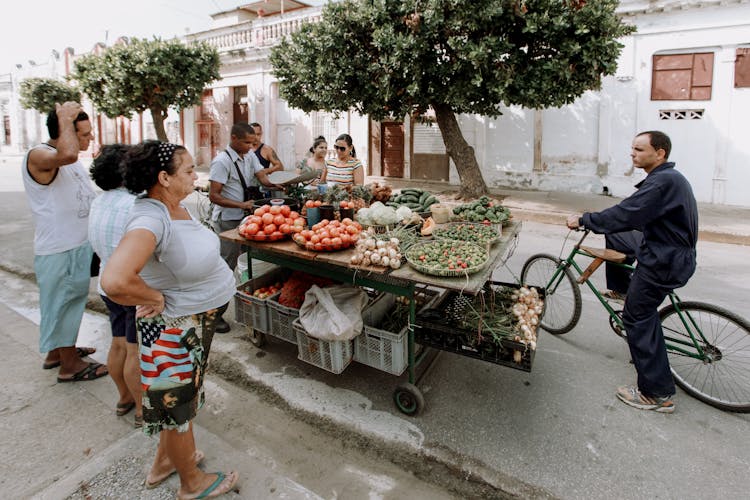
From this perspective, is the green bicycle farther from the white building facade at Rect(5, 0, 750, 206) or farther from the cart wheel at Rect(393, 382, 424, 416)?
the white building facade at Rect(5, 0, 750, 206)

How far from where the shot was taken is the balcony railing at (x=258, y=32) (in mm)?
18891

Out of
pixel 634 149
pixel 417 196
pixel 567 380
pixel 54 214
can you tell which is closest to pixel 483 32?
pixel 417 196

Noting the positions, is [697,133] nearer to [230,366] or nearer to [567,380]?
[567,380]

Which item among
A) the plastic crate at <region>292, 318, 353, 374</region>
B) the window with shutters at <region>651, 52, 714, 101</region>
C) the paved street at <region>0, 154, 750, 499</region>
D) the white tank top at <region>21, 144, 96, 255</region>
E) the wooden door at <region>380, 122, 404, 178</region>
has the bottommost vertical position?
the paved street at <region>0, 154, 750, 499</region>

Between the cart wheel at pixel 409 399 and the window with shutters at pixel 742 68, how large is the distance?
42.4ft

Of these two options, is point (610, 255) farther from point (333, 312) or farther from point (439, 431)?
point (333, 312)

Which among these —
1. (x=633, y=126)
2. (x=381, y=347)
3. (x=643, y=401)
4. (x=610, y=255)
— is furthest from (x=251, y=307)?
(x=633, y=126)

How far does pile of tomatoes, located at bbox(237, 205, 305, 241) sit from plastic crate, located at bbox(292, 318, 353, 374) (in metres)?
0.72

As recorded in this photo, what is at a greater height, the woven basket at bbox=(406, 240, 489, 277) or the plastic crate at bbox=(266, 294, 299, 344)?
the woven basket at bbox=(406, 240, 489, 277)

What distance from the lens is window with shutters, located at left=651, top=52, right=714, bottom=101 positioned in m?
11.6

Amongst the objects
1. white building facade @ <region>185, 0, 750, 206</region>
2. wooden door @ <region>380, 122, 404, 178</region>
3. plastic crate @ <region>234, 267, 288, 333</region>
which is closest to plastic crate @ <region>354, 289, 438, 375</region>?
plastic crate @ <region>234, 267, 288, 333</region>

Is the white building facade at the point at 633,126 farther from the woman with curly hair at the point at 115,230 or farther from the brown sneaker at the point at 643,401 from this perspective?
the woman with curly hair at the point at 115,230

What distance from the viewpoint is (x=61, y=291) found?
3.48 m

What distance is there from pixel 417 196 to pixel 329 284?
1.45 metres
